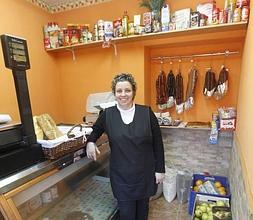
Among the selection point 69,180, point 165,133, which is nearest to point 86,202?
point 69,180

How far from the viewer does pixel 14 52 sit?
0.93 metres

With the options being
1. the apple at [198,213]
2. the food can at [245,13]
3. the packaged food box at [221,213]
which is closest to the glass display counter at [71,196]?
the apple at [198,213]

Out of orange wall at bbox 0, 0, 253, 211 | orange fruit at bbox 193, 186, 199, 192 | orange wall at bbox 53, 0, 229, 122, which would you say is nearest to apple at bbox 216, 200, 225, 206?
orange fruit at bbox 193, 186, 199, 192

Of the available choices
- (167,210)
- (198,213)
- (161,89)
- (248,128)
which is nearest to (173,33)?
(161,89)

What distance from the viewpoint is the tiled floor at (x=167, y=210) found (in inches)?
76.2

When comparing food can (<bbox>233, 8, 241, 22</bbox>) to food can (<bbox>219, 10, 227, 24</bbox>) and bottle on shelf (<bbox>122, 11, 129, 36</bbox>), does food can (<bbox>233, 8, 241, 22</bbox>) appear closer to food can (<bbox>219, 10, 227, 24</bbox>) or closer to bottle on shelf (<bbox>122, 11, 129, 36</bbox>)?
food can (<bbox>219, 10, 227, 24</bbox>)

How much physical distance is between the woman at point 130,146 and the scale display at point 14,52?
0.57m

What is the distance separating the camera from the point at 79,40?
7.47 feet

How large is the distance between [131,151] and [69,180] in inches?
19.2

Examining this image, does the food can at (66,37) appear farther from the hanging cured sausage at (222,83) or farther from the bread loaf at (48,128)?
the hanging cured sausage at (222,83)

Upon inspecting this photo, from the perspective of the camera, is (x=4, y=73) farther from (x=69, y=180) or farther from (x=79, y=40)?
(x=69, y=180)

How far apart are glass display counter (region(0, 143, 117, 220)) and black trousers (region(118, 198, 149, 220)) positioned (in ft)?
0.42

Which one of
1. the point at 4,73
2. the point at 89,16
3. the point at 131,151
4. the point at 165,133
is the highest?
the point at 89,16

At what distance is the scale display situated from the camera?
35.0 inches
